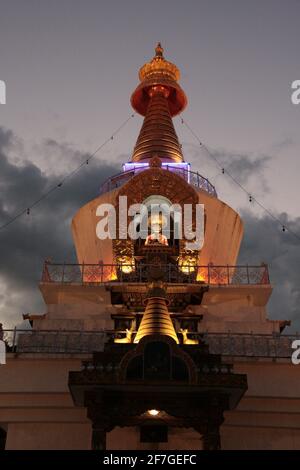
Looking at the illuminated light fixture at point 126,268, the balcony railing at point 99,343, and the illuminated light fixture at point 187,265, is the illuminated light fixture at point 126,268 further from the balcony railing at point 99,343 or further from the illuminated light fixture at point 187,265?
the balcony railing at point 99,343

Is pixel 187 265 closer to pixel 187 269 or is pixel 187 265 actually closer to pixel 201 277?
pixel 187 269

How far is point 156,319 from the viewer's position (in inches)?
518

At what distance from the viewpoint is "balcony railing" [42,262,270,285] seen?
1850 centimetres

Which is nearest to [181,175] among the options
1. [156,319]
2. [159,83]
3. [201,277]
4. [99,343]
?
[201,277]

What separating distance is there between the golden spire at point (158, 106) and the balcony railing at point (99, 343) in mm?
12877

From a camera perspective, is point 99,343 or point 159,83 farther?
point 159,83

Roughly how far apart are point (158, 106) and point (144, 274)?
48.0ft

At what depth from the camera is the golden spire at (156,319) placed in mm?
12938

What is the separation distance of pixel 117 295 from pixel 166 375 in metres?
5.99

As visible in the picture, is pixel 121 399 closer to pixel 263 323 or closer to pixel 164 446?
pixel 164 446

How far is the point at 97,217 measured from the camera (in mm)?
23000

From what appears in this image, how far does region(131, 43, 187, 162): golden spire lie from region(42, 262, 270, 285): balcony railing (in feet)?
27.8

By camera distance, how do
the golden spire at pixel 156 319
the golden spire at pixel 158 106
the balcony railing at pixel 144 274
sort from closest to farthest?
the golden spire at pixel 156 319 → the balcony railing at pixel 144 274 → the golden spire at pixel 158 106

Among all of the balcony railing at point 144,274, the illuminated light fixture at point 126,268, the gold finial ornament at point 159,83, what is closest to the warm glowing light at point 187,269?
the balcony railing at point 144,274
